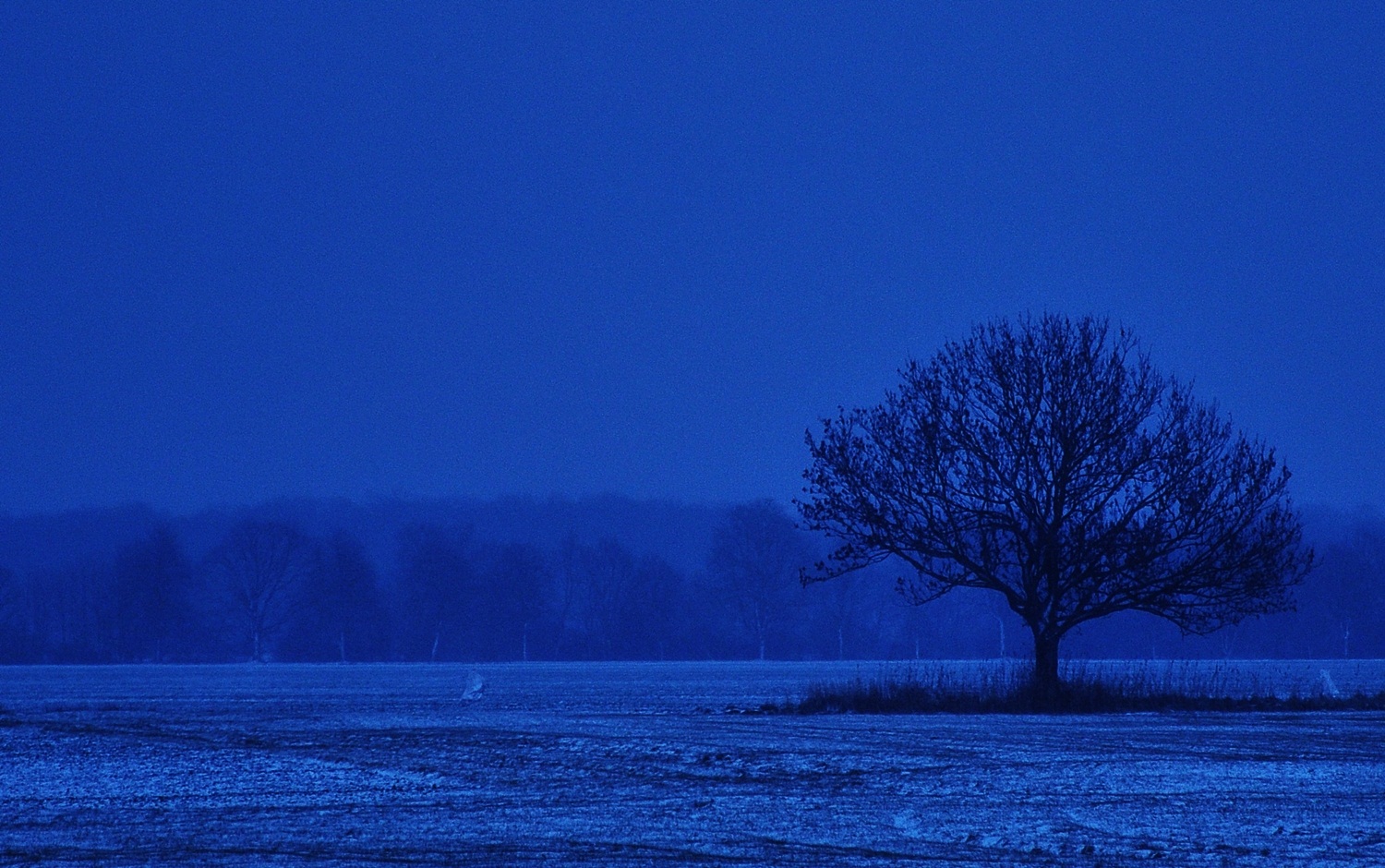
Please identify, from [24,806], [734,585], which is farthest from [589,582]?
[24,806]

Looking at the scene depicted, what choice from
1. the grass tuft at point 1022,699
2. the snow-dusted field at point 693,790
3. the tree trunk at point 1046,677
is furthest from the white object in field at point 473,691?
the tree trunk at point 1046,677

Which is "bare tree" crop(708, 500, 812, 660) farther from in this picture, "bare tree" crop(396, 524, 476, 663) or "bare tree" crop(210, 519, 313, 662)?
"bare tree" crop(210, 519, 313, 662)

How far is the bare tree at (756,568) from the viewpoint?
5305 inches

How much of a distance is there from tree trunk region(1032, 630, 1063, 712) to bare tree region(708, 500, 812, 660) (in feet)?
323

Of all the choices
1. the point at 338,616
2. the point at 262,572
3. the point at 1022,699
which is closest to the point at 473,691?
the point at 1022,699

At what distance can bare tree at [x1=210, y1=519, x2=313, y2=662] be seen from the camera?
131 meters

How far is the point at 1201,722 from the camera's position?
28.5 m

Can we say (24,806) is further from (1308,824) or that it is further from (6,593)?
(6,593)

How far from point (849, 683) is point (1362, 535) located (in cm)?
12136

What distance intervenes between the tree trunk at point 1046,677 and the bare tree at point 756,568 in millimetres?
98546

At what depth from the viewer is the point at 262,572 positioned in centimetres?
13350

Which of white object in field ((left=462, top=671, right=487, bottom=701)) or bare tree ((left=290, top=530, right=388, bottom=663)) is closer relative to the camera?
white object in field ((left=462, top=671, right=487, bottom=701))

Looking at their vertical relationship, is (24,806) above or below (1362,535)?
below

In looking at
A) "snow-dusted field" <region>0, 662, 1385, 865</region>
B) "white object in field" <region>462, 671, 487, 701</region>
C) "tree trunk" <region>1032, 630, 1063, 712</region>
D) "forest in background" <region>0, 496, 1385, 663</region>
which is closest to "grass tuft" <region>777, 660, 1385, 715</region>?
"tree trunk" <region>1032, 630, 1063, 712</region>
